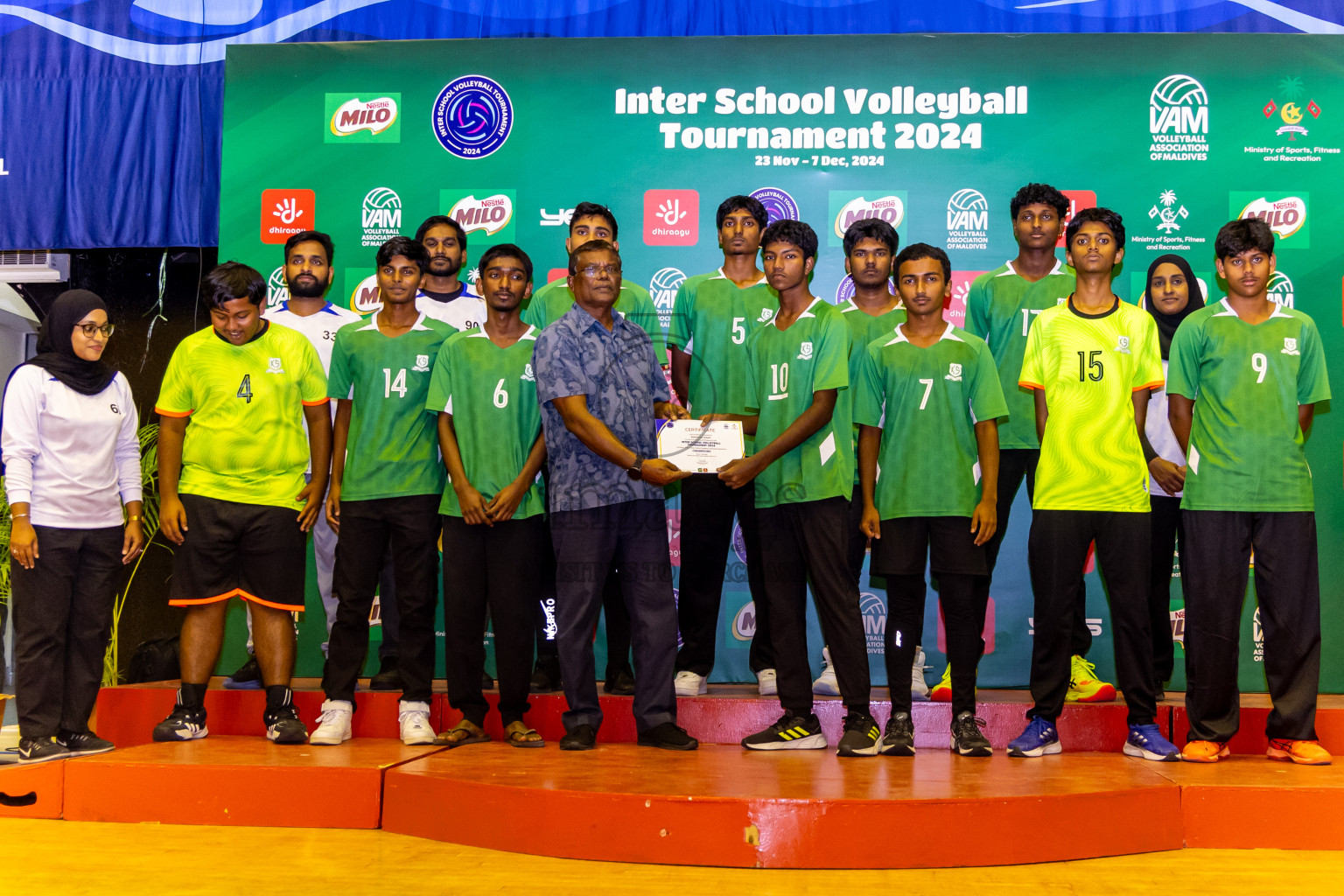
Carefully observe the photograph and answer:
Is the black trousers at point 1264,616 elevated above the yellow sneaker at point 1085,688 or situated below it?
above

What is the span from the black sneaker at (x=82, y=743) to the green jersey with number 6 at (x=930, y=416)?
9.38ft

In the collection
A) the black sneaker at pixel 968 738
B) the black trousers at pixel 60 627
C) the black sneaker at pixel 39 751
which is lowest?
the black sneaker at pixel 39 751

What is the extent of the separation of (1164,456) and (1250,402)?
2.20 feet

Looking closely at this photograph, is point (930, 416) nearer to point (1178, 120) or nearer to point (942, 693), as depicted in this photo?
point (942, 693)

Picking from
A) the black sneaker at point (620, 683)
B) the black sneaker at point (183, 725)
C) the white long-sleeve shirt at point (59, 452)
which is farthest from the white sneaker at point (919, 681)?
the white long-sleeve shirt at point (59, 452)

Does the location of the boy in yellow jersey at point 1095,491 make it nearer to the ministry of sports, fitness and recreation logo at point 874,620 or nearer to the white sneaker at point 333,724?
the ministry of sports, fitness and recreation logo at point 874,620

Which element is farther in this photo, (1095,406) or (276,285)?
(276,285)

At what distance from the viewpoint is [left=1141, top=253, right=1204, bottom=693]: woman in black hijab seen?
14.3 feet

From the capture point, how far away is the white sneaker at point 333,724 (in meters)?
3.92

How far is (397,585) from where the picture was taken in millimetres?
4051

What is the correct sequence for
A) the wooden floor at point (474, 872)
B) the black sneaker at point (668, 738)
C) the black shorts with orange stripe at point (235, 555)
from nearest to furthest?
the wooden floor at point (474, 872) < the black sneaker at point (668, 738) < the black shorts with orange stripe at point (235, 555)

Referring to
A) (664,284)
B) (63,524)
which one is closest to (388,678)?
(63,524)

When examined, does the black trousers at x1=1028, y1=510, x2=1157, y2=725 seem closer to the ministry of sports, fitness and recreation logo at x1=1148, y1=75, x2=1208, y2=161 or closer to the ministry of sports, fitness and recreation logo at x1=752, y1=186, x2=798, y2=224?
the ministry of sports, fitness and recreation logo at x1=752, y1=186, x2=798, y2=224

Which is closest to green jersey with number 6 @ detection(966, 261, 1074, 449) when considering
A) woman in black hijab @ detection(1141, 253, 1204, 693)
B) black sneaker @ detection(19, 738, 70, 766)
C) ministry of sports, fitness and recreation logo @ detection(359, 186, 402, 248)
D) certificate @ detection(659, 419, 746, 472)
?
woman in black hijab @ detection(1141, 253, 1204, 693)
